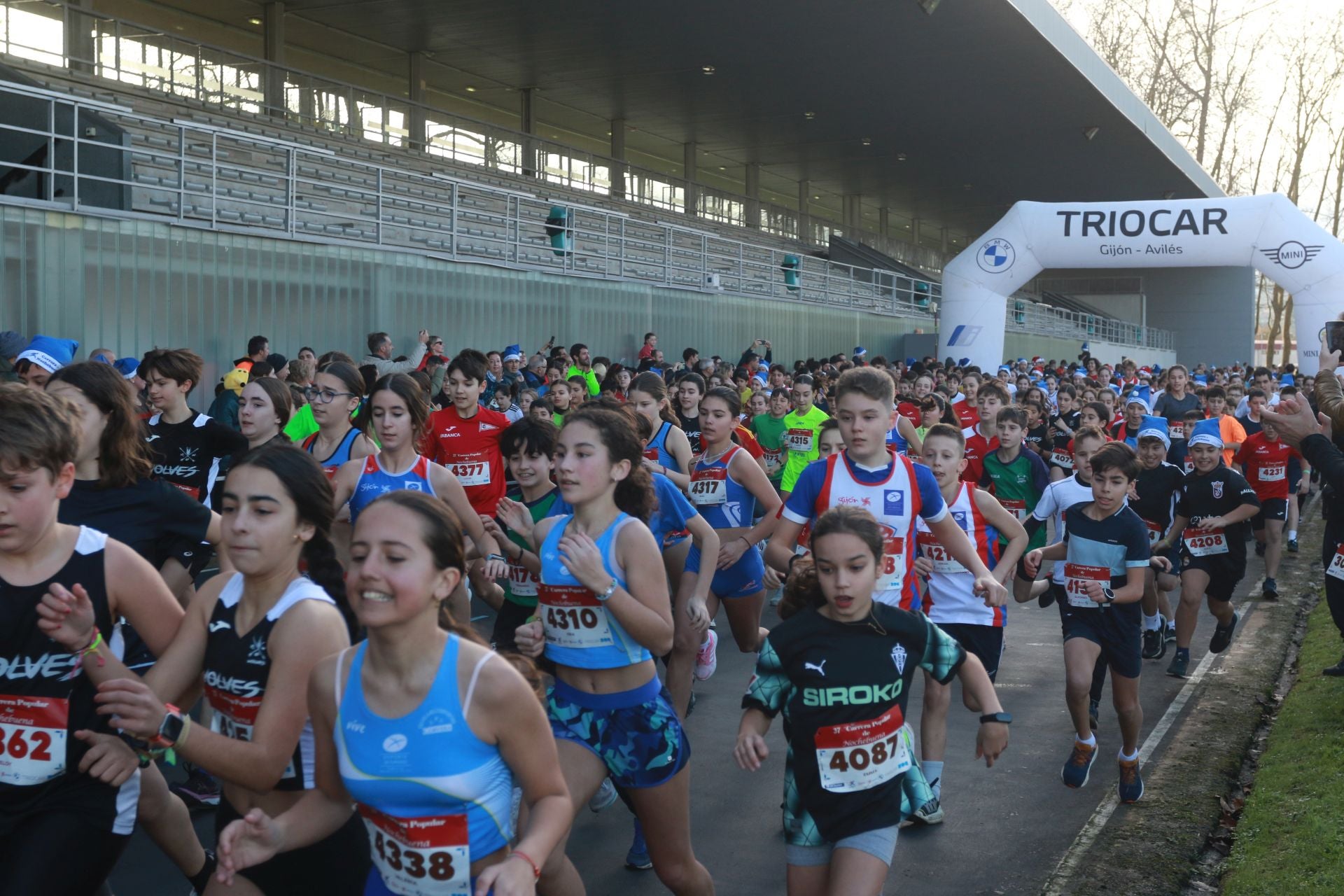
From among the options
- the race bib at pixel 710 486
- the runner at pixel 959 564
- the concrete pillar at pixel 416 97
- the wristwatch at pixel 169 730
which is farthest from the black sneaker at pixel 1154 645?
the concrete pillar at pixel 416 97

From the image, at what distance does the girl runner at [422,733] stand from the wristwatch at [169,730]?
0.94 ft

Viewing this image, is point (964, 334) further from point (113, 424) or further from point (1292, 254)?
point (113, 424)

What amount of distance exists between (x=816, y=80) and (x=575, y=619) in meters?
28.2

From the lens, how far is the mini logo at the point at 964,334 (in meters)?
26.5

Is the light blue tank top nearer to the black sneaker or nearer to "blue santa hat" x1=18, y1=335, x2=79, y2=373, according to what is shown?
the black sneaker

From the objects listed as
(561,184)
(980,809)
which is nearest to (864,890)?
(980,809)

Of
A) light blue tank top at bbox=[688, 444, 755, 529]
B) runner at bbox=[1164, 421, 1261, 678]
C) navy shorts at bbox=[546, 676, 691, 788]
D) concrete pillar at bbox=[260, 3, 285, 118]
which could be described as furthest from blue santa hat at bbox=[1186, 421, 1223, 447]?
concrete pillar at bbox=[260, 3, 285, 118]

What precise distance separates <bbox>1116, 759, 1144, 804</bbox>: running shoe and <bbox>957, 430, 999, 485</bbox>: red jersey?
322 cm

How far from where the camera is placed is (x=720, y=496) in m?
7.86

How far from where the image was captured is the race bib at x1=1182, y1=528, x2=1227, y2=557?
27.9 ft

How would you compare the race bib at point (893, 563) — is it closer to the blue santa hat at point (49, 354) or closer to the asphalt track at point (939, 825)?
the asphalt track at point (939, 825)

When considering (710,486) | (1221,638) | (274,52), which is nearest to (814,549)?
(710,486)

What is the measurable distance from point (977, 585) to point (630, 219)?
743 inches

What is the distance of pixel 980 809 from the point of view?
19.5ft
